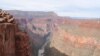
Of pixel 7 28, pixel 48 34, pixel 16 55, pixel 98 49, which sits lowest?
pixel 48 34

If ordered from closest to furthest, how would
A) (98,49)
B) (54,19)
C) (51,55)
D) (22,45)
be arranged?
(22,45) → (98,49) → (51,55) → (54,19)

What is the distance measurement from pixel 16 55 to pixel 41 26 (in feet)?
147

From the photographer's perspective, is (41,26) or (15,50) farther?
(41,26)

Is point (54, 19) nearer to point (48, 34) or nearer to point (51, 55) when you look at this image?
point (48, 34)

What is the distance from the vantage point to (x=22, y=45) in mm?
9516

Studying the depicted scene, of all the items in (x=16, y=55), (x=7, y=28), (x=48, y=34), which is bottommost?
(x=48, y=34)

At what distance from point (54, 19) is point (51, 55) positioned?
2545 centimetres

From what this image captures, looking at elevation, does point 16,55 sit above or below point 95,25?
above

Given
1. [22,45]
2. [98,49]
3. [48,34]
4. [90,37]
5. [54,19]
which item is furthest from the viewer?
[54,19]

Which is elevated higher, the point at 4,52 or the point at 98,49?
the point at 4,52

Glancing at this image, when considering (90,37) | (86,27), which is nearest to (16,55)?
(90,37)

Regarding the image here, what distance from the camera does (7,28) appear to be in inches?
327

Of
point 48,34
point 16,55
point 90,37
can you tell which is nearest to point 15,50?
point 16,55

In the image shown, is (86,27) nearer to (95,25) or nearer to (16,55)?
(95,25)
